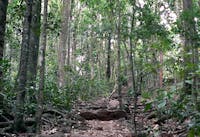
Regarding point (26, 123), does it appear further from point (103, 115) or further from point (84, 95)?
point (84, 95)

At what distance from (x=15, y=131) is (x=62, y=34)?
30.2ft

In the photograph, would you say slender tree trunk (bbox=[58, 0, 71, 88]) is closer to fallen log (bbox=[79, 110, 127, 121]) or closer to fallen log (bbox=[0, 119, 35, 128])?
fallen log (bbox=[79, 110, 127, 121])

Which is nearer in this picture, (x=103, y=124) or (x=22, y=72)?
(x=22, y=72)

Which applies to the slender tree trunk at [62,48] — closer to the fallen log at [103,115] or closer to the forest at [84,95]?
the forest at [84,95]

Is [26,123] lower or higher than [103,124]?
higher

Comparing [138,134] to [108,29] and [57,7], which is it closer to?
[108,29]

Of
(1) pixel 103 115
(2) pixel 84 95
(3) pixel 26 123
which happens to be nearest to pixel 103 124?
(1) pixel 103 115

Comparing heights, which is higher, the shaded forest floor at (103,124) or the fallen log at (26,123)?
the fallen log at (26,123)

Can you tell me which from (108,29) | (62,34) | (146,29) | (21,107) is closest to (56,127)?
(21,107)

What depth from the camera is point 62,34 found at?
15.4 metres

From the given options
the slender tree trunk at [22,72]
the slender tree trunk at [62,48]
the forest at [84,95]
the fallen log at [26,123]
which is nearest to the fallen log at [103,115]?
the forest at [84,95]

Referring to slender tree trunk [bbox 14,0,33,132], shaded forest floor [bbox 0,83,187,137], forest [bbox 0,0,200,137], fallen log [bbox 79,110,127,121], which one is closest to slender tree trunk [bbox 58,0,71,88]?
forest [bbox 0,0,200,137]

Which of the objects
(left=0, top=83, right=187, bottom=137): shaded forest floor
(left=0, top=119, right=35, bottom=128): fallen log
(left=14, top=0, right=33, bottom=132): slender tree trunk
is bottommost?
(left=0, top=83, right=187, bottom=137): shaded forest floor

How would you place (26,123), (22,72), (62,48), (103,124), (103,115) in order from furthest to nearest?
(62,48), (103,115), (103,124), (26,123), (22,72)
